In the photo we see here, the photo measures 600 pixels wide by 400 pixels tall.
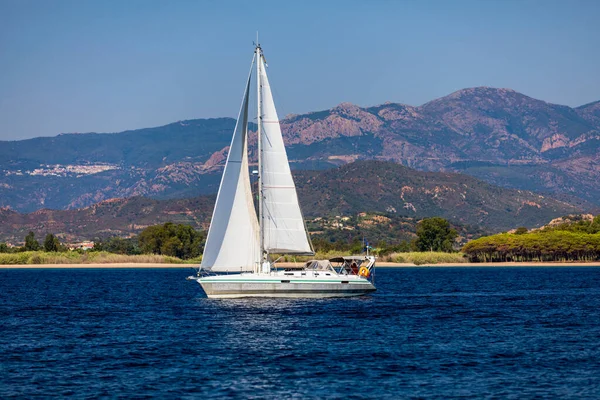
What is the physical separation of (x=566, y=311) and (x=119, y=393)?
39343 millimetres

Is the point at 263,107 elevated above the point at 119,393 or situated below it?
above

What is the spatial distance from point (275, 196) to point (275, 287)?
21.8ft

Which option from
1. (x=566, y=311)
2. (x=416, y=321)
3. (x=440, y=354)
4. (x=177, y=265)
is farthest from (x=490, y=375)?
(x=177, y=265)

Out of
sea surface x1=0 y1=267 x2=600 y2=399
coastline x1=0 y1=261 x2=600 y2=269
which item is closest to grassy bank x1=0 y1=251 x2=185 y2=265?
coastline x1=0 y1=261 x2=600 y2=269

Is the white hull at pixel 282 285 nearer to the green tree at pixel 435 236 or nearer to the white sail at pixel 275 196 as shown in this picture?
the white sail at pixel 275 196

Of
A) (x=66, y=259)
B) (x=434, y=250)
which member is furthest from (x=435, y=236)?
(x=66, y=259)

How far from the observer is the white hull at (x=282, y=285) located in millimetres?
66000

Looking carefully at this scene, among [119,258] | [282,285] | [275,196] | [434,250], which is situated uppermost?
[275,196]

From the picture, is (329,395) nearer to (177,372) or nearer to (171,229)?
(177,372)

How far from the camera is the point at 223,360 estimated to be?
41.4 m

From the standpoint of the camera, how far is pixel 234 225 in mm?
66812

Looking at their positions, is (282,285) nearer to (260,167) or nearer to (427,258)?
(260,167)

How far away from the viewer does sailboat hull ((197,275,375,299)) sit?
216 ft

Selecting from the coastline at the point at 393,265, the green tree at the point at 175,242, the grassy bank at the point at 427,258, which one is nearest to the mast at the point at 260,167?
the coastline at the point at 393,265
